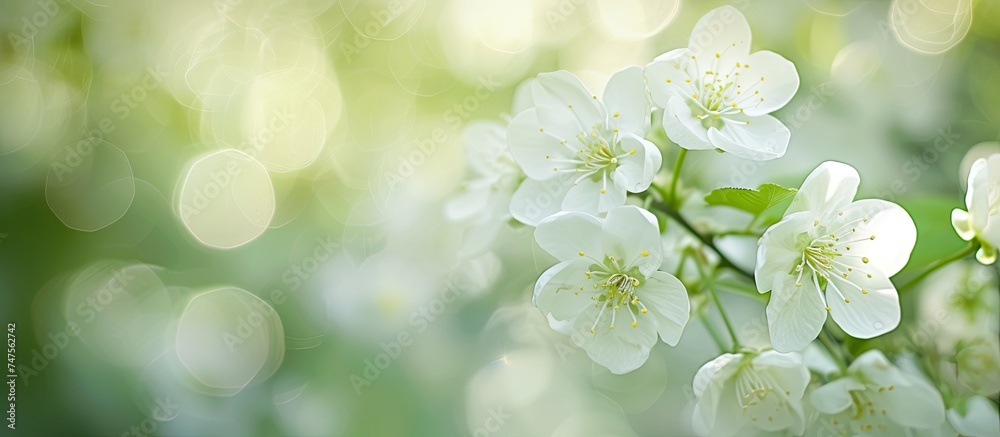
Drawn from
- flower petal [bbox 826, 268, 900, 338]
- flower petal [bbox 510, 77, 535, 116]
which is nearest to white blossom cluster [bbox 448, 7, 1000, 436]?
flower petal [bbox 826, 268, 900, 338]

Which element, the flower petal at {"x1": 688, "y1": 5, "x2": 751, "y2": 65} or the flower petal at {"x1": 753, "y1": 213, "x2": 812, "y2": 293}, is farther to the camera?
the flower petal at {"x1": 688, "y1": 5, "x2": 751, "y2": 65}

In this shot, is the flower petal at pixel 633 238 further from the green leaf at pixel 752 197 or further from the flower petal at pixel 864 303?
the flower petal at pixel 864 303

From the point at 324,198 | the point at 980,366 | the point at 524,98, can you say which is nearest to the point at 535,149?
the point at 524,98

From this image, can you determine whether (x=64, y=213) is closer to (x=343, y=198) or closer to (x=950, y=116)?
(x=343, y=198)

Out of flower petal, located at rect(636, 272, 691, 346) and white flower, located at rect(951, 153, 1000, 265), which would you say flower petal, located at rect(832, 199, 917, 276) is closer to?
white flower, located at rect(951, 153, 1000, 265)

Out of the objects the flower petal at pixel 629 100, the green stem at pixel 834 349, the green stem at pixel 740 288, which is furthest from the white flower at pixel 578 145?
the green stem at pixel 834 349

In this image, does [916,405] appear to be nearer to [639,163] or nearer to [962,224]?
[962,224]

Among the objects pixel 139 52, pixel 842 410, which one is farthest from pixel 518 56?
pixel 842 410
